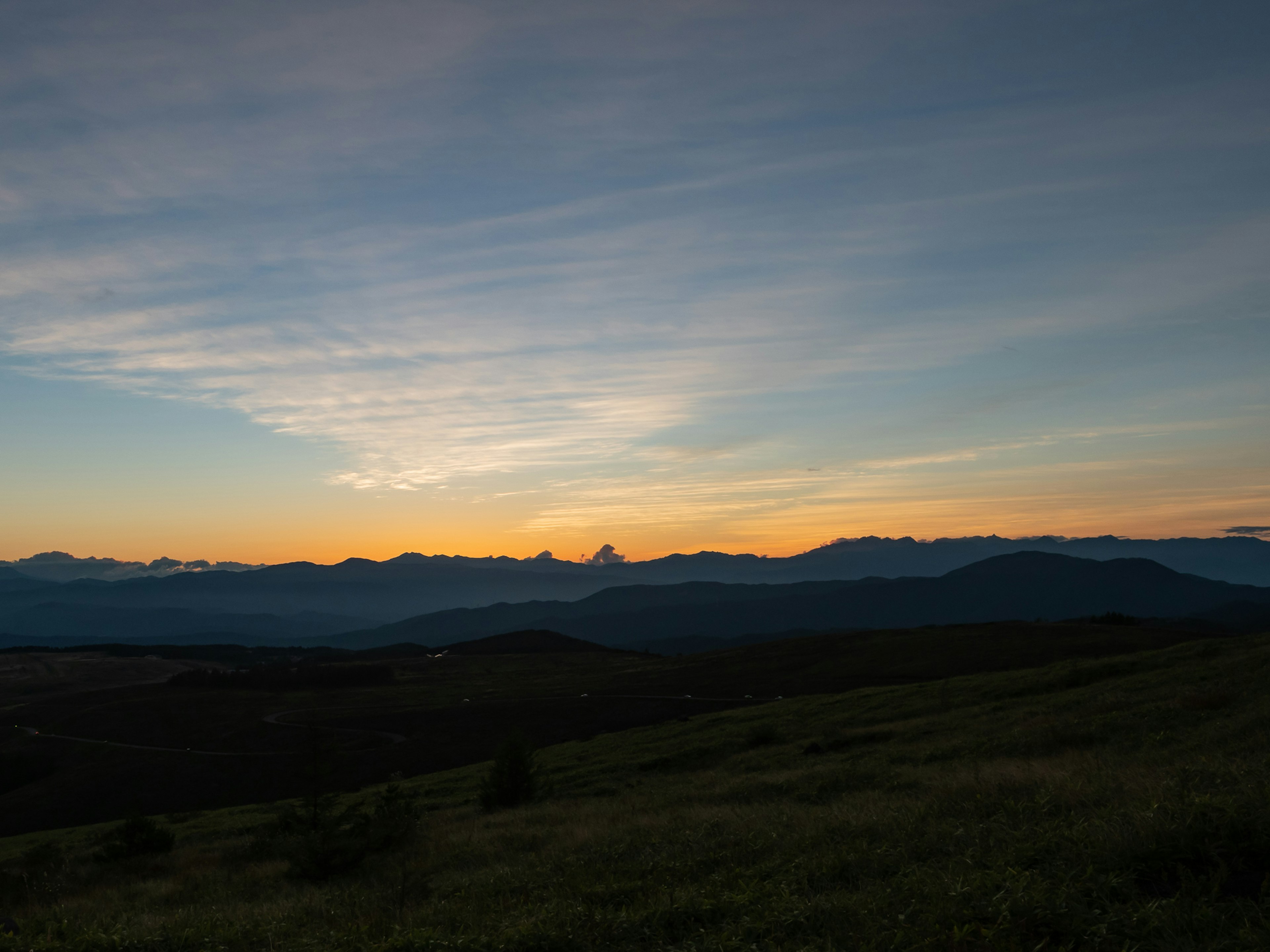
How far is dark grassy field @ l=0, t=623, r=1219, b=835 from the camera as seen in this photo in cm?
7644

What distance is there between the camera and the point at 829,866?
34.0 ft

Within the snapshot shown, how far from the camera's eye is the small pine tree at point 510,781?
93.0 feet

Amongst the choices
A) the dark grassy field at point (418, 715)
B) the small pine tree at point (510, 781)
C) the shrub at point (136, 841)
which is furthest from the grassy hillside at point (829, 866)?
the dark grassy field at point (418, 715)

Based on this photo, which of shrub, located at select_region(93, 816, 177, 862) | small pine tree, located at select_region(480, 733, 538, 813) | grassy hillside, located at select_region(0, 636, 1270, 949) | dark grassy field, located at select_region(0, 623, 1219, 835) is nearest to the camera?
grassy hillside, located at select_region(0, 636, 1270, 949)

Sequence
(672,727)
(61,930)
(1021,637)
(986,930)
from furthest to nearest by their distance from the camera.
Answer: (1021,637) → (672,727) → (61,930) → (986,930)

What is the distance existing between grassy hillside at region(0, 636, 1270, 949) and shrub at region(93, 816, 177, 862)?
0.64 metres

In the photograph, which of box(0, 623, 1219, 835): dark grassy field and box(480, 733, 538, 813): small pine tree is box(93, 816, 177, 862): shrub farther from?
box(0, 623, 1219, 835): dark grassy field

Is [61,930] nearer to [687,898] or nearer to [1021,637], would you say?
[687,898]

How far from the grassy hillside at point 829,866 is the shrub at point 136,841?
644 mm

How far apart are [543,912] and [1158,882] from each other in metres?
7.36

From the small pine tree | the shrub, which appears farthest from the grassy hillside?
the small pine tree

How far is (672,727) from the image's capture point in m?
52.6

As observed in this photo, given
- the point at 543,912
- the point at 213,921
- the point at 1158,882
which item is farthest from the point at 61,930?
the point at 1158,882

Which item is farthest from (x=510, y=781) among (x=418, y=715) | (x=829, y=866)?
(x=418, y=715)
